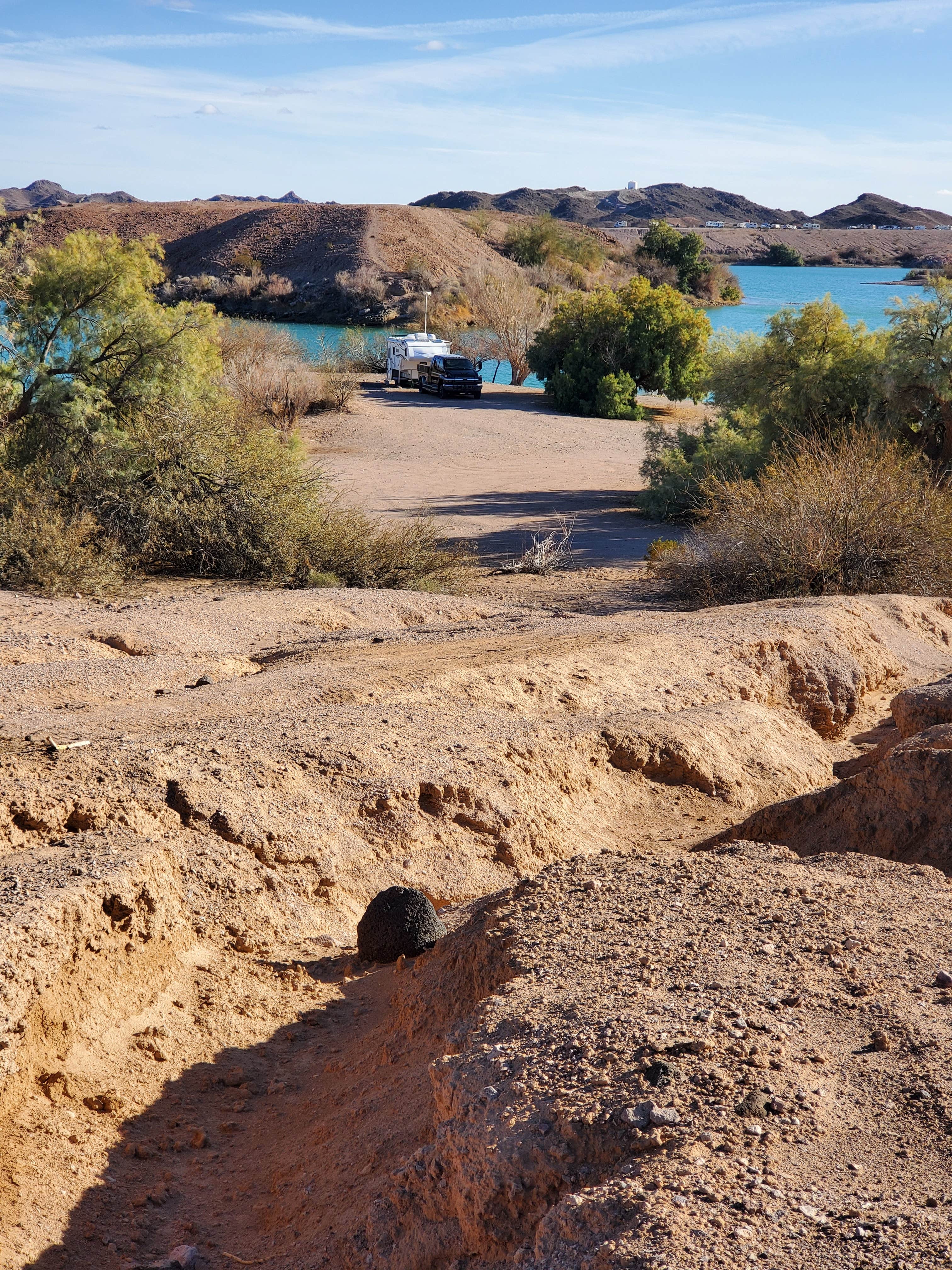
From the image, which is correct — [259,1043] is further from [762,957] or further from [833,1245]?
[833,1245]

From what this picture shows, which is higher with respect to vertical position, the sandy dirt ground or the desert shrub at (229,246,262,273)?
the desert shrub at (229,246,262,273)

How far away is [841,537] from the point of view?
1341 cm

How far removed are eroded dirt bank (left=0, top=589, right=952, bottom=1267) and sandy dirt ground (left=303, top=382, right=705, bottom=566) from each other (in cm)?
1031

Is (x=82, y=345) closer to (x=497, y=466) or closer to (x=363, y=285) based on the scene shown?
(x=497, y=466)

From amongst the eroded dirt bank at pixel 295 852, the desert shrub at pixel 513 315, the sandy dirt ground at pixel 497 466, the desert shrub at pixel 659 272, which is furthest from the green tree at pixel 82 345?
the desert shrub at pixel 659 272

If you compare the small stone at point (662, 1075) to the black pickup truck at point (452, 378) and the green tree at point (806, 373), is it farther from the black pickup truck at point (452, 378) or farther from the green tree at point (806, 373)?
the black pickup truck at point (452, 378)

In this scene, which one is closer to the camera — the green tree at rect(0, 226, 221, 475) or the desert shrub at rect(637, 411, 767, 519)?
the green tree at rect(0, 226, 221, 475)

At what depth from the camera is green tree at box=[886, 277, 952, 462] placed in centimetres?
1917

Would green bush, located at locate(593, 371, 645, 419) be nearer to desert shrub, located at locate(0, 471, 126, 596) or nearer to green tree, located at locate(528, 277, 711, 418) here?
green tree, located at locate(528, 277, 711, 418)

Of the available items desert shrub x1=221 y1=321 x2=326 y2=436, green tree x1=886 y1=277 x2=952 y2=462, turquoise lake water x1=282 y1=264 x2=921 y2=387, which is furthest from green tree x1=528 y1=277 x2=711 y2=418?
green tree x1=886 y1=277 x2=952 y2=462

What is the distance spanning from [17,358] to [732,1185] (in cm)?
1478

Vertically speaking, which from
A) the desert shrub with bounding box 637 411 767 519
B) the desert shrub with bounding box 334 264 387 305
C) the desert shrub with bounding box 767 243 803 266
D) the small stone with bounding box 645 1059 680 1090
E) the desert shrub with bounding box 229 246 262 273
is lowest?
the small stone with bounding box 645 1059 680 1090

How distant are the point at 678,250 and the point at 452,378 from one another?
34.0 m

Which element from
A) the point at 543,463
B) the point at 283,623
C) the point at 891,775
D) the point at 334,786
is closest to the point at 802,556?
the point at 283,623
